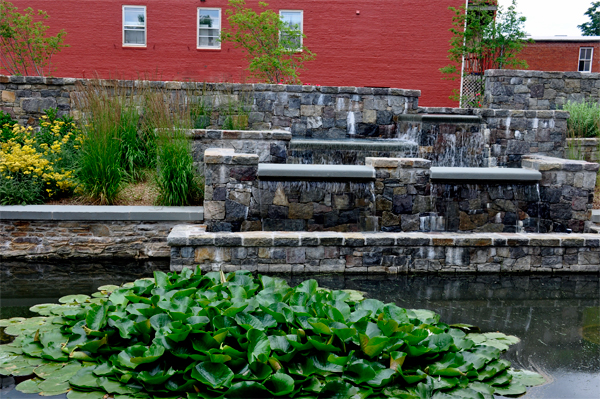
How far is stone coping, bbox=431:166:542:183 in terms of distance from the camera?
6.30 m

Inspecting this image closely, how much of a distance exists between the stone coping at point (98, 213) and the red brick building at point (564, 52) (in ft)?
65.8

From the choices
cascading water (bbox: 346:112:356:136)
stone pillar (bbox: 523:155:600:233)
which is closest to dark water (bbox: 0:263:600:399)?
stone pillar (bbox: 523:155:600:233)

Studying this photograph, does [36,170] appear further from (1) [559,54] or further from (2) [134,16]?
(1) [559,54]

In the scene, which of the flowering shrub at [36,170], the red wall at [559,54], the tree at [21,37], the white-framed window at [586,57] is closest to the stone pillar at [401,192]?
the flowering shrub at [36,170]

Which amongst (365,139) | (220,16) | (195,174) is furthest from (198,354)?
(220,16)

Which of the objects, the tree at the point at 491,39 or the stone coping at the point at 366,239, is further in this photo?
the tree at the point at 491,39

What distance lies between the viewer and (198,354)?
3148 millimetres

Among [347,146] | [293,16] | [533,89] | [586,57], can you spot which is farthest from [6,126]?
[586,57]

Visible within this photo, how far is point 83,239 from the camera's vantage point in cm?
620

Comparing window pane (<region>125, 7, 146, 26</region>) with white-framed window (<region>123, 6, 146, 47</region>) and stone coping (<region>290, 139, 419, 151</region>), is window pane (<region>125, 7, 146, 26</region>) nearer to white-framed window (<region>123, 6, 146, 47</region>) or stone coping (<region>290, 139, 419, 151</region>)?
white-framed window (<region>123, 6, 146, 47</region>)

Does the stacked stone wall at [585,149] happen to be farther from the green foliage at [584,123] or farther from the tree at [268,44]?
the tree at [268,44]

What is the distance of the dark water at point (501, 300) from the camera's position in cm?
362

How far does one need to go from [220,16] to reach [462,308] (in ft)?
42.1

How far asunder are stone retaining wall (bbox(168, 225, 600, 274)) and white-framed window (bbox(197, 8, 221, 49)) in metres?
10.7
